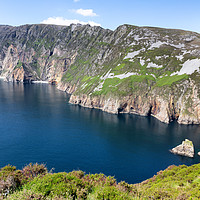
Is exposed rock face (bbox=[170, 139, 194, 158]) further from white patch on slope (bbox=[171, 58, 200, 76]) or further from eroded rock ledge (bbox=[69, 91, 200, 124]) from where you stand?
white patch on slope (bbox=[171, 58, 200, 76])

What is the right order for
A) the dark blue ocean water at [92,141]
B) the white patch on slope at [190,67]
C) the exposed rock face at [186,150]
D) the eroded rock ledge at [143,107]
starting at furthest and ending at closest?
the white patch on slope at [190,67] → the eroded rock ledge at [143,107] → the exposed rock face at [186,150] → the dark blue ocean water at [92,141]

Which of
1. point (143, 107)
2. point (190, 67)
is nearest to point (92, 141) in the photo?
point (143, 107)

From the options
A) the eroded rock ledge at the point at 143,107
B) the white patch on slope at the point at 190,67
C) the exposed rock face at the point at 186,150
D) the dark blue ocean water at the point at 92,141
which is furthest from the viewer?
the white patch on slope at the point at 190,67

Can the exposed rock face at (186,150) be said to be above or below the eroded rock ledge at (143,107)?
below

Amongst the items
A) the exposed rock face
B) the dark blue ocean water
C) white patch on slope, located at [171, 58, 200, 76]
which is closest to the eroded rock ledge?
the dark blue ocean water

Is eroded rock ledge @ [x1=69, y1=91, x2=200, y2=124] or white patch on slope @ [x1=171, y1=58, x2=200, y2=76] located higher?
white patch on slope @ [x1=171, y1=58, x2=200, y2=76]

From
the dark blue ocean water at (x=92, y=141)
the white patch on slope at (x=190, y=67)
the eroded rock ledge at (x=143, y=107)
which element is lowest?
the dark blue ocean water at (x=92, y=141)

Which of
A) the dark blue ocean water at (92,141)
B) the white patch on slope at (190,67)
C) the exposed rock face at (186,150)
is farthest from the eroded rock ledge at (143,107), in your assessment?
the exposed rock face at (186,150)

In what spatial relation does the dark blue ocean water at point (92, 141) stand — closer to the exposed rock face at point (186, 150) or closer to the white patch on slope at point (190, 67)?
the exposed rock face at point (186, 150)

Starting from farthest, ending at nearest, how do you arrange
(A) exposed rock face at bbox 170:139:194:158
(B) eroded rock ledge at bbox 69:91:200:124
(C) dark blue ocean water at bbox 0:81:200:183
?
(B) eroded rock ledge at bbox 69:91:200:124 < (A) exposed rock face at bbox 170:139:194:158 < (C) dark blue ocean water at bbox 0:81:200:183

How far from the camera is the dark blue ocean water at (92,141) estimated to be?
73.6m

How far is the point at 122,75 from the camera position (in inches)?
7397

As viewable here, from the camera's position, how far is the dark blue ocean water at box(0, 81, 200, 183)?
242ft

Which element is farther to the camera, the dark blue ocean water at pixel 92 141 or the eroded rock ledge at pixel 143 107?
the eroded rock ledge at pixel 143 107
